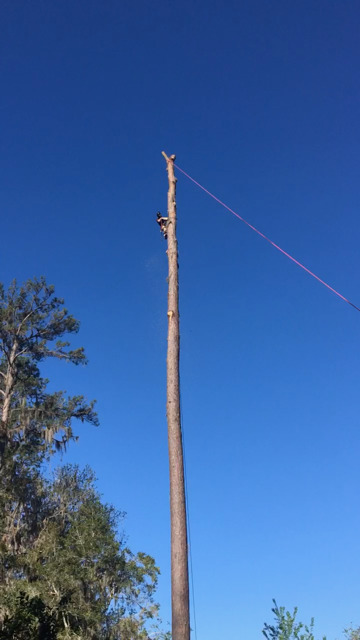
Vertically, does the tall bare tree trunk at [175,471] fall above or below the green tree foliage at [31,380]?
below

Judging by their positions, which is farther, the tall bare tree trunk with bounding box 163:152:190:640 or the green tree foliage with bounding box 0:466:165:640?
the green tree foliage with bounding box 0:466:165:640

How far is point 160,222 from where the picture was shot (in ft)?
31.2

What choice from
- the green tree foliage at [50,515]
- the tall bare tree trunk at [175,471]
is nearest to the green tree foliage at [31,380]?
the green tree foliage at [50,515]

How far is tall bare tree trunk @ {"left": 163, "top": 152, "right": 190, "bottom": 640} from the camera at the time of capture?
228 inches

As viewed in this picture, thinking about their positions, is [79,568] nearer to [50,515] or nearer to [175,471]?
[50,515]

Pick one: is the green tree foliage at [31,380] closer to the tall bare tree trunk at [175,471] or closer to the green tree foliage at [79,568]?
the green tree foliage at [79,568]

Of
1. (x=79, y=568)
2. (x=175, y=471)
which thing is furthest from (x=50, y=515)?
(x=175, y=471)

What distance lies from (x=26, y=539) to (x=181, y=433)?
21115 millimetres

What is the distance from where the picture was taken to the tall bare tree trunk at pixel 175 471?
5801mm

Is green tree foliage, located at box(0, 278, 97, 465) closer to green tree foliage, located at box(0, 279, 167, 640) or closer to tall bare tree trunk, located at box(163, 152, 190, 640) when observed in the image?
green tree foliage, located at box(0, 279, 167, 640)

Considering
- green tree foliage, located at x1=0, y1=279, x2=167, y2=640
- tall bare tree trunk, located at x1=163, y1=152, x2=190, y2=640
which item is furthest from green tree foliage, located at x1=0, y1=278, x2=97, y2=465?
tall bare tree trunk, located at x1=163, y1=152, x2=190, y2=640

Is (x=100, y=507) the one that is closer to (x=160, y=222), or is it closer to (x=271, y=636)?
(x=271, y=636)

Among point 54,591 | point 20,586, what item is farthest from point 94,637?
point 20,586

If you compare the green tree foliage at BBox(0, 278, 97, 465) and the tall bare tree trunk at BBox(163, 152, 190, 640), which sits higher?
the green tree foliage at BBox(0, 278, 97, 465)
